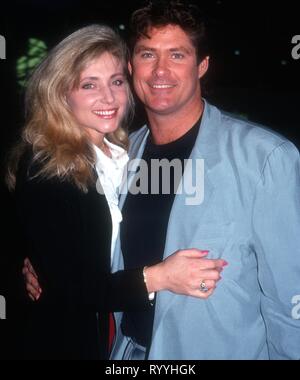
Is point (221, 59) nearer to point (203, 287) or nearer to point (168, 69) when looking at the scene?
point (168, 69)

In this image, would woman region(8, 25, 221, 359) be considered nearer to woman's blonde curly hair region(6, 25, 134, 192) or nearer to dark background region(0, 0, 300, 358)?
woman's blonde curly hair region(6, 25, 134, 192)

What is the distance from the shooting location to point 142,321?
1652 millimetres

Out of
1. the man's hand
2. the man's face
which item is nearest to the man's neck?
the man's face

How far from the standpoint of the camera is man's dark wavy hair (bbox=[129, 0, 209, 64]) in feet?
5.48

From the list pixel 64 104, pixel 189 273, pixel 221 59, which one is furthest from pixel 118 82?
pixel 221 59

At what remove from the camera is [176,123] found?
1.74m

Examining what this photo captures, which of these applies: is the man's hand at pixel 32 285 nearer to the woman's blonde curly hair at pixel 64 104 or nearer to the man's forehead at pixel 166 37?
the woman's blonde curly hair at pixel 64 104

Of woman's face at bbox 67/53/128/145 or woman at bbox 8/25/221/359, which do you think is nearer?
woman at bbox 8/25/221/359

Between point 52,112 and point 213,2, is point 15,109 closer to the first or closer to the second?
point 213,2

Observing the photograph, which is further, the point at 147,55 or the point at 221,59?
the point at 221,59

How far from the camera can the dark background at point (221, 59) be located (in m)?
4.74

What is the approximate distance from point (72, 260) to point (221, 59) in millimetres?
5051

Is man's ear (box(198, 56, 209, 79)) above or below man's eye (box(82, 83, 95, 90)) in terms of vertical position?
above

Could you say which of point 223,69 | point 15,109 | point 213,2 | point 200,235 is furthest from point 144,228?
point 223,69
